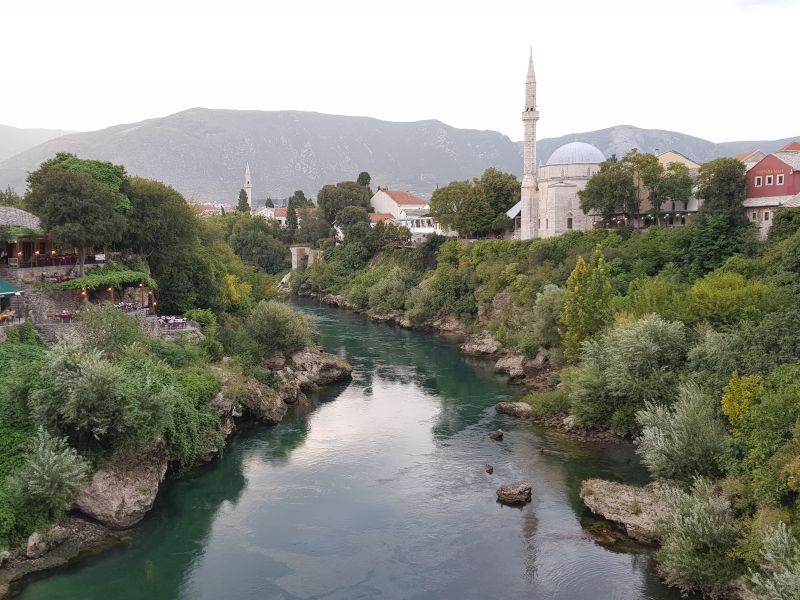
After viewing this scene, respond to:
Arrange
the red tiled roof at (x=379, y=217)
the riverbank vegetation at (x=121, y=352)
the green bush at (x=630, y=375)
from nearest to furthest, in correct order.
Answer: the riverbank vegetation at (x=121, y=352), the green bush at (x=630, y=375), the red tiled roof at (x=379, y=217)

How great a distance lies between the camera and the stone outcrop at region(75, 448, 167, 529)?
20938 millimetres

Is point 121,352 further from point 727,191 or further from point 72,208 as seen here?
point 727,191

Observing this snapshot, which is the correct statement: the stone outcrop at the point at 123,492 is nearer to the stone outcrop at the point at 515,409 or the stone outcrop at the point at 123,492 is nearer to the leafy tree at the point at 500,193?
the stone outcrop at the point at 515,409

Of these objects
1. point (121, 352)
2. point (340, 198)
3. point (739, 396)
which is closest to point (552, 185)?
point (739, 396)

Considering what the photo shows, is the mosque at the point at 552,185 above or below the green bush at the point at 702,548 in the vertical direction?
above

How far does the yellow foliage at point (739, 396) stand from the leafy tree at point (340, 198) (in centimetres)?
6736

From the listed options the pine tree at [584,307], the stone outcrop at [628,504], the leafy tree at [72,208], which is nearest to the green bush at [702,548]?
the stone outcrop at [628,504]

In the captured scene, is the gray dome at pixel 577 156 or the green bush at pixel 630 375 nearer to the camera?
the green bush at pixel 630 375

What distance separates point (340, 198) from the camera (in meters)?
85.9

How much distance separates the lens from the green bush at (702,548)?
17.2 meters

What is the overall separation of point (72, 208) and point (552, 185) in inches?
1462

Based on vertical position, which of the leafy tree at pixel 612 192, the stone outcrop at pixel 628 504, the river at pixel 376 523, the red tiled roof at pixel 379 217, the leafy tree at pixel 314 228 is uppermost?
the leafy tree at pixel 612 192

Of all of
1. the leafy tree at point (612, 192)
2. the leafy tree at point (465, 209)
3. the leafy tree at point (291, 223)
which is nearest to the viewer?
the leafy tree at point (612, 192)

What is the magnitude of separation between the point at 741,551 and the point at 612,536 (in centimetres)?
448
